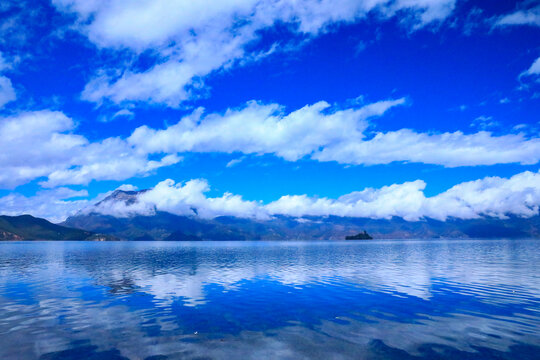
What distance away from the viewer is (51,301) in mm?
46125

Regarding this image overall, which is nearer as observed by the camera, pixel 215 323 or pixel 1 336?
pixel 1 336

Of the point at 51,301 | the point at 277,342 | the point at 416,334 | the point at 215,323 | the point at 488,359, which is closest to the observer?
the point at 488,359

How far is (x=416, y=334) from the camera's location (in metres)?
30.9

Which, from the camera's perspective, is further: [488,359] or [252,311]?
[252,311]

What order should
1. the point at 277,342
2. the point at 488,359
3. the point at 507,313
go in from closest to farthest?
the point at 488,359 → the point at 277,342 → the point at 507,313

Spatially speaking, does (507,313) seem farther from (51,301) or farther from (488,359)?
(51,301)

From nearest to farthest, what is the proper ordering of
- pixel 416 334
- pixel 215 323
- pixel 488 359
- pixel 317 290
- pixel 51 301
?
pixel 488 359
pixel 416 334
pixel 215 323
pixel 51 301
pixel 317 290

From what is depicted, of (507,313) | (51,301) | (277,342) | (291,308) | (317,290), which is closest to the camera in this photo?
(277,342)

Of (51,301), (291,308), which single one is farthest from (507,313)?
(51,301)

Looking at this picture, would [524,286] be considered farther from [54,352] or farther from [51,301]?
[51,301]

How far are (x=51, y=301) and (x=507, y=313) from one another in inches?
2332

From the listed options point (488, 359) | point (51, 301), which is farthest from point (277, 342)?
point (51, 301)

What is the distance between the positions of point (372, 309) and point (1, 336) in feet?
128

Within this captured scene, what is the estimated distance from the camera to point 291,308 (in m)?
42.7
